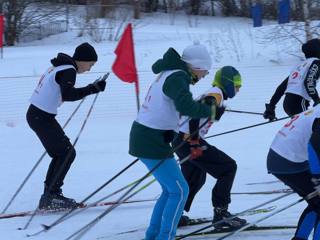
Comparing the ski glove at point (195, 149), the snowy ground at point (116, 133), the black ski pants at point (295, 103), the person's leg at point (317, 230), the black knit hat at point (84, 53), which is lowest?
the snowy ground at point (116, 133)

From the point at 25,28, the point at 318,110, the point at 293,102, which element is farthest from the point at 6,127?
the point at 25,28

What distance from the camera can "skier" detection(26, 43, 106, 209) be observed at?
595 centimetres

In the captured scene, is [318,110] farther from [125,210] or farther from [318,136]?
[125,210]

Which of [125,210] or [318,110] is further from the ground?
[318,110]

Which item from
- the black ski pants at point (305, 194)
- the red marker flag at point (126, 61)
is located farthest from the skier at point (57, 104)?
the red marker flag at point (126, 61)

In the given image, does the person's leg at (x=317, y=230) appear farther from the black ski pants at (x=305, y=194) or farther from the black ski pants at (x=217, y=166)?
the black ski pants at (x=217, y=166)

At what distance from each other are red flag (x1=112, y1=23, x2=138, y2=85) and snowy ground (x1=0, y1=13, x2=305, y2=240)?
111cm

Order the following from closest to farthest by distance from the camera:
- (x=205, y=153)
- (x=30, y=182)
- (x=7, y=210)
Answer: (x=205, y=153) < (x=7, y=210) < (x=30, y=182)

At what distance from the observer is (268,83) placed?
41.7ft

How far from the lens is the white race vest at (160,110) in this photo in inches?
175

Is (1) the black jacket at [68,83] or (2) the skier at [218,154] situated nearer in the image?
(2) the skier at [218,154]

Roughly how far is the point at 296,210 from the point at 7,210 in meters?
2.75

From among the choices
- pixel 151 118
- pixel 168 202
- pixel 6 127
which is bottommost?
pixel 6 127

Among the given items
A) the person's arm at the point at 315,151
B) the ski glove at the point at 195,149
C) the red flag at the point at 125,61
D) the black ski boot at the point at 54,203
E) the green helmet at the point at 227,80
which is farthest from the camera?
the red flag at the point at 125,61
